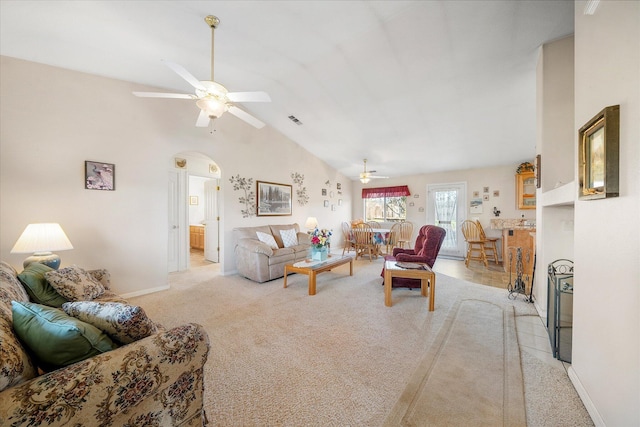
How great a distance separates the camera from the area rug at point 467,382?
1.39 meters

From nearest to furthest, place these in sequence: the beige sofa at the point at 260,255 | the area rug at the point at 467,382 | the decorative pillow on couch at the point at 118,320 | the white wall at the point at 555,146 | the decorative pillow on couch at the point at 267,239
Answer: the decorative pillow on couch at the point at 118,320
the area rug at the point at 467,382
the white wall at the point at 555,146
the beige sofa at the point at 260,255
the decorative pillow on couch at the point at 267,239

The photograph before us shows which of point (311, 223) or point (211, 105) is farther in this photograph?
point (311, 223)

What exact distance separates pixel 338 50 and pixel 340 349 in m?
3.13

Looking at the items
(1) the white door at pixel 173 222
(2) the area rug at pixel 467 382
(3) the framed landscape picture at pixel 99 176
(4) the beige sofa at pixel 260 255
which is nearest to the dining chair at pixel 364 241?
(4) the beige sofa at pixel 260 255

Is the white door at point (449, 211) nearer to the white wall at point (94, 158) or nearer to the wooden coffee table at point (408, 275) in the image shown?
the wooden coffee table at point (408, 275)

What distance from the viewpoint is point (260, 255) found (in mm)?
4004

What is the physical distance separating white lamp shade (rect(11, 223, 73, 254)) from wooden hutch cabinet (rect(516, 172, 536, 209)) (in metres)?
7.78

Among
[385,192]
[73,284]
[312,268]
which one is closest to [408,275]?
[312,268]

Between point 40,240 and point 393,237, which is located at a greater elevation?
point 40,240

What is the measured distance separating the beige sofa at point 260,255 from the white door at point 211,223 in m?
1.39

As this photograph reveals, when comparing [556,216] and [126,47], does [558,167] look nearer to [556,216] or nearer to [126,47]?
[556,216]

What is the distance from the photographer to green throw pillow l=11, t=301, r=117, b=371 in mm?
919

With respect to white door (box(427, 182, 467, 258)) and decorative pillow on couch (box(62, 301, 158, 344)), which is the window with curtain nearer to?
white door (box(427, 182, 467, 258))

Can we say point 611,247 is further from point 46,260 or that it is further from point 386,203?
point 386,203
